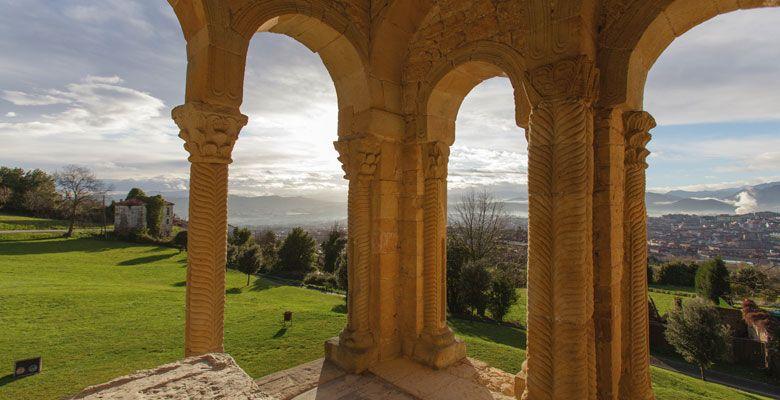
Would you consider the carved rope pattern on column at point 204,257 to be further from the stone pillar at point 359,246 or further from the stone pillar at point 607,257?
the stone pillar at point 607,257

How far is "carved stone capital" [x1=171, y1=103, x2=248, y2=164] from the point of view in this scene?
3.34m

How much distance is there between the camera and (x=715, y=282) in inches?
826

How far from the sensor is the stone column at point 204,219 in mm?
3359

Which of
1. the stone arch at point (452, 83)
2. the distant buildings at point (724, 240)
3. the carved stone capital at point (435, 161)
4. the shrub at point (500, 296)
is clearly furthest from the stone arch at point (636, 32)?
the distant buildings at point (724, 240)

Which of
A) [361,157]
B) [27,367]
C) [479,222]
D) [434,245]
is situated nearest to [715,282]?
[479,222]

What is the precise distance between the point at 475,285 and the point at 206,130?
1311 cm

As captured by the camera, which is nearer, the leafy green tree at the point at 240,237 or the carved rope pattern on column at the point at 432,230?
the carved rope pattern on column at the point at 432,230

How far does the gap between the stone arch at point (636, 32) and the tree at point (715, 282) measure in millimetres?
24700

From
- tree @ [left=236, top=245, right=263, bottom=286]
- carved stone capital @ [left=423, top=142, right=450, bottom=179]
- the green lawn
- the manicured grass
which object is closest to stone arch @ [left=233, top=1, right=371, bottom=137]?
carved stone capital @ [left=423, top=142, right=450, bottom=179]

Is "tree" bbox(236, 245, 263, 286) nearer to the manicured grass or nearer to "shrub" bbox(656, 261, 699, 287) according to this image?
the manicured grass

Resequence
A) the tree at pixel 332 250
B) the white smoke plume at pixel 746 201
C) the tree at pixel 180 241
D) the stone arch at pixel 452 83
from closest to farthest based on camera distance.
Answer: the stone arch at pixel 452 83, the tree at pixel 332 250, the tree at pixel 180 241, the white smoke plume at pixel 746 201

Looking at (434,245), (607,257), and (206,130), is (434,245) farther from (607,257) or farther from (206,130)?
(206,130)

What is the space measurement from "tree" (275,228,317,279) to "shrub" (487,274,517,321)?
55.9ft

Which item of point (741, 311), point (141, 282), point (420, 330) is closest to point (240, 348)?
point (420, 330)
